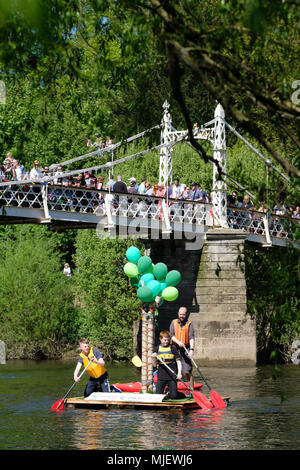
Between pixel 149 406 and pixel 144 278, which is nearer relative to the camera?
pixel 149 406

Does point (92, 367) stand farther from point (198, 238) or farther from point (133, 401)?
point (198, 238)

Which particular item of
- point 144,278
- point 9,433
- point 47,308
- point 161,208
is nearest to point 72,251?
point 47,308

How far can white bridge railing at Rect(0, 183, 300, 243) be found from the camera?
1140 inches

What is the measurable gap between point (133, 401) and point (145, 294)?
6.79 feet

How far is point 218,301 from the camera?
1350 inches

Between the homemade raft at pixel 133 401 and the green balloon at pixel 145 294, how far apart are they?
1.84m

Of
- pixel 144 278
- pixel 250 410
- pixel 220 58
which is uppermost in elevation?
pixel 220 58

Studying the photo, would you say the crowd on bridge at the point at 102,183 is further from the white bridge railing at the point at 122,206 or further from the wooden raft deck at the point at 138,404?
the wooden raft deck at the point at 138,404

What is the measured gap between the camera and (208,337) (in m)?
34.1

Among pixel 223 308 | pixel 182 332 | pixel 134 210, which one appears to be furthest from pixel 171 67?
pixel 223 308

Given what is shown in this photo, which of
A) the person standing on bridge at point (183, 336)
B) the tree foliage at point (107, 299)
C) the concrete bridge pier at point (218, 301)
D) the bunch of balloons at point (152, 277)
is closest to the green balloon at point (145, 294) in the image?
the bunch of balloons at point (152, 277)

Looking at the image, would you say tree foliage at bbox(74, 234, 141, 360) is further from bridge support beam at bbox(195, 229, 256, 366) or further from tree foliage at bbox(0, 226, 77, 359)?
bridge support beam at bbox(195, 229, 256, 366)
